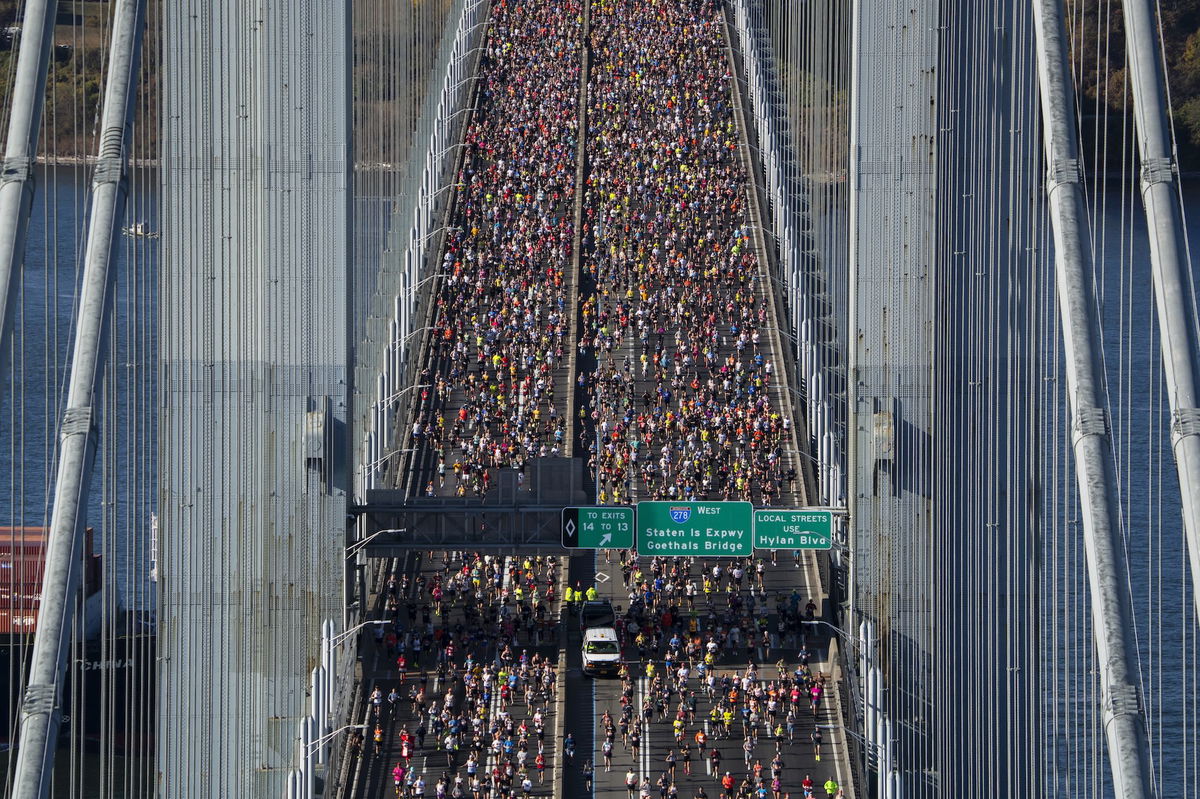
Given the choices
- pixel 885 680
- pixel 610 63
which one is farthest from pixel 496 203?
pixel 885 680

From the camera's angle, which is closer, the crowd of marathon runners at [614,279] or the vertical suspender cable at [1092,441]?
the vertical suspender cable at [1092,441]

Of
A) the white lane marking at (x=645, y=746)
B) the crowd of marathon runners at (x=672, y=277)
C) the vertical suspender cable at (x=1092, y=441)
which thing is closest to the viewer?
the vertical suspender cable at (x=1092, y=441)

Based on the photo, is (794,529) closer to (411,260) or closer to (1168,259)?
(411,260)

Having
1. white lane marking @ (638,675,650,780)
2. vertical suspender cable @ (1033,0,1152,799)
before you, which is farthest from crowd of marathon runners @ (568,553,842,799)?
vertical suspender cable @ (1033,0,1152,799)

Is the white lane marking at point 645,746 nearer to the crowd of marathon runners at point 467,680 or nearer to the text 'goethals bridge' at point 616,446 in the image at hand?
the text 'goethals bridge' at point 616,446

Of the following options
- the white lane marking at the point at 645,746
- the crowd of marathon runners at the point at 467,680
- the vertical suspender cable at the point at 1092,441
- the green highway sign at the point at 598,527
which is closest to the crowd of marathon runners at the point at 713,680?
the white lane marking at the point at 645,746

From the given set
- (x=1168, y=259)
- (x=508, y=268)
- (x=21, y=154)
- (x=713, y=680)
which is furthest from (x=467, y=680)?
(x=1168, y=259)
